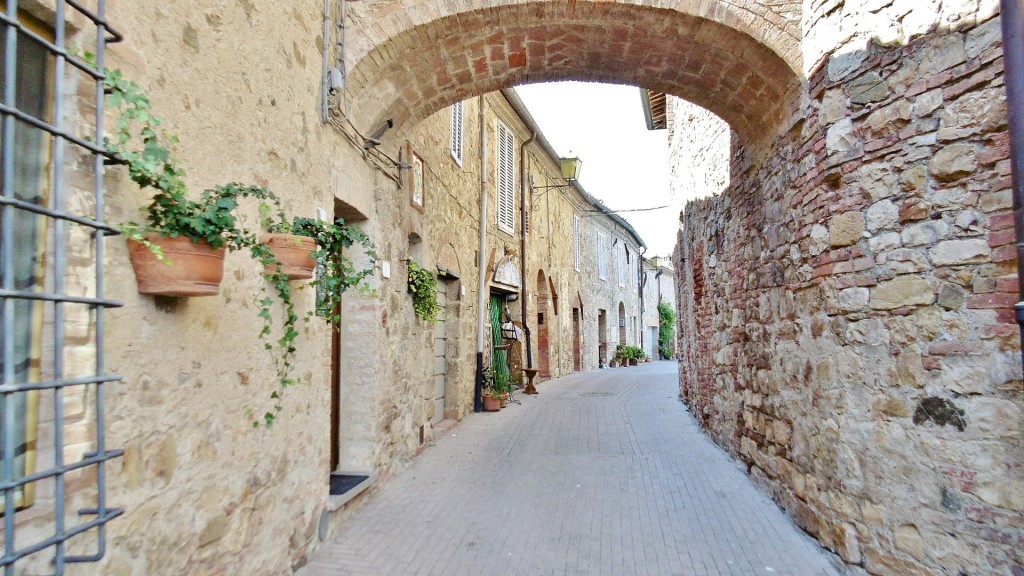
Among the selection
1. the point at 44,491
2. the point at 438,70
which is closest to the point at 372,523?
the point at 44,491

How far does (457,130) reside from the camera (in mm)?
7777

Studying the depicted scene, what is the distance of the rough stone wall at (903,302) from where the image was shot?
100 inches

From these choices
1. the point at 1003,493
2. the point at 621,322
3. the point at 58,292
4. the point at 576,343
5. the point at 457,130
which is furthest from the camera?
the point at 621,322

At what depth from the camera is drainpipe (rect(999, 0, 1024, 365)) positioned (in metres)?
2.34

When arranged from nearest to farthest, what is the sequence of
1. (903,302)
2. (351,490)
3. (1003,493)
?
(1003,493), (903,302), (351,490)

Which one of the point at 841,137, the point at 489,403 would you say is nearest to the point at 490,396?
the point at 489,403

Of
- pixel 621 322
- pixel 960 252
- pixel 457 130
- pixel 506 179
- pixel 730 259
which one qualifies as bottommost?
pixel 621 322

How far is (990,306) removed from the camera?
256 cm

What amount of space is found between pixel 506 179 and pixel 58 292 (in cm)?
974

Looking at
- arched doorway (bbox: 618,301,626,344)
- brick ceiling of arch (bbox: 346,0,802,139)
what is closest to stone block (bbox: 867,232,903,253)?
brick ceiling of arch (bbox: 346,0,802,139)

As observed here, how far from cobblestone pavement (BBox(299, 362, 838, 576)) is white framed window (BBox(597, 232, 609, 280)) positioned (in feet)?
43.3

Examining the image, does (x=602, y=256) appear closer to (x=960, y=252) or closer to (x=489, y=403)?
(x=489, y=403)

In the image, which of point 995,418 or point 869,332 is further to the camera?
point 869,332

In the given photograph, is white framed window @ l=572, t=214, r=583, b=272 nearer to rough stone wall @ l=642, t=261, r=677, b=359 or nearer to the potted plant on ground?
the potted plant on ground
